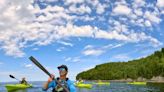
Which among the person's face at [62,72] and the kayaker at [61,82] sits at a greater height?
the person's face at [62,72]

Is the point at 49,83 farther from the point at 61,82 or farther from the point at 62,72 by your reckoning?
the point at 62,72

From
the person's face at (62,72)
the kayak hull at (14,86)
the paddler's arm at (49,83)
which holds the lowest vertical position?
the paddler's arm at (49,83)

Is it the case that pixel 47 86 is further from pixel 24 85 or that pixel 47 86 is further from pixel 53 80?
pixel 24 85

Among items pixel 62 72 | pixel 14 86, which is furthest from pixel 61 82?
pixel 14 86

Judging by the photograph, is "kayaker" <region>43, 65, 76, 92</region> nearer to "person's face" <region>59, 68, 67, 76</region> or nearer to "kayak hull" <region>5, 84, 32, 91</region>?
"person's face" <region>59, 68, 67, 76</region>

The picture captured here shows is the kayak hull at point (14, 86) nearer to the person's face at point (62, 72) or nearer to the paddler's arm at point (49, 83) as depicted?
the paddler's arm at point (49, 83)

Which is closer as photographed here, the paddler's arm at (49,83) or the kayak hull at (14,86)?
the paddler's arm at (49,83)

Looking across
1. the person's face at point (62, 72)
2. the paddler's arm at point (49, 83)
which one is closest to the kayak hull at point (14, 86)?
the paddler's arm at point (49, 83)

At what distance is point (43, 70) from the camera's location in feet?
36.2

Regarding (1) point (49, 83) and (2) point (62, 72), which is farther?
(1) point (49, 83)

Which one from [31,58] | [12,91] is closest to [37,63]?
[31,58]

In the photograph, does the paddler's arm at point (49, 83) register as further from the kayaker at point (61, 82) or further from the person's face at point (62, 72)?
the person's face at point (62, 72)

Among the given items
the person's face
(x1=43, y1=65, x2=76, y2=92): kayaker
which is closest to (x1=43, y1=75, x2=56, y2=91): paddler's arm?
(x1=43, y1=65, x2=76, y2=92): kayaker

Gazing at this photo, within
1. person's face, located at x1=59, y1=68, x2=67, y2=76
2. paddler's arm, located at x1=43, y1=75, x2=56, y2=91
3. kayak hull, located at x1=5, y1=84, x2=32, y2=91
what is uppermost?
kayak hull, located at x1=5, y1=84, x2=32, y2=91
